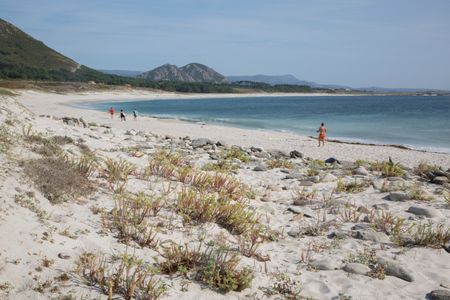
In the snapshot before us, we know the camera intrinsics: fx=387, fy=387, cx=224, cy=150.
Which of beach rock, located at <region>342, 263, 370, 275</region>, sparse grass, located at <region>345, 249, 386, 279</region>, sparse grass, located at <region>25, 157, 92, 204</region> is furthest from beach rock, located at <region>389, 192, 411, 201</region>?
sparse grass, located at <region>25, 157, 92, 204</region>

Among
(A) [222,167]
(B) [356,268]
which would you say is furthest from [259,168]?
(B) [356,268]

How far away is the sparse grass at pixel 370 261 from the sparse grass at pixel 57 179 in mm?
4066

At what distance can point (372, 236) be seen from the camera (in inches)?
228

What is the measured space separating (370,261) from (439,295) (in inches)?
40.3

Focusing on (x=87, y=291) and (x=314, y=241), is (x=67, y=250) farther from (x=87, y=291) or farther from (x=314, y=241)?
(x=314, y=241)

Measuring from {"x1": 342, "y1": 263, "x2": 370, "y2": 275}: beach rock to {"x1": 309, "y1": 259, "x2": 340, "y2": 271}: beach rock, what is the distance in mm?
137

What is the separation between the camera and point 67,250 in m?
4.40

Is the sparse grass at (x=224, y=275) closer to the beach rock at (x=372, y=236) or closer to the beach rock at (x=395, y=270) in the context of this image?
the beach rock at (x=395, y=270)

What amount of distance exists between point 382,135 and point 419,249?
1000 inches

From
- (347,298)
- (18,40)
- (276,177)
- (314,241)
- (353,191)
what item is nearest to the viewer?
(347,298)

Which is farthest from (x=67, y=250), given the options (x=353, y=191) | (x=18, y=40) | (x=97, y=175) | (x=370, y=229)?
(x=18, y=40)

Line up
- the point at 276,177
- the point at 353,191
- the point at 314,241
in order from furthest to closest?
the point at 276,177 → the point at 353,191 → the point at 314,241

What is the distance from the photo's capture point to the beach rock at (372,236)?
5.74 meters

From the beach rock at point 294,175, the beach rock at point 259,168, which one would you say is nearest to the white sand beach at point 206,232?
the beach rock at point 294,175
